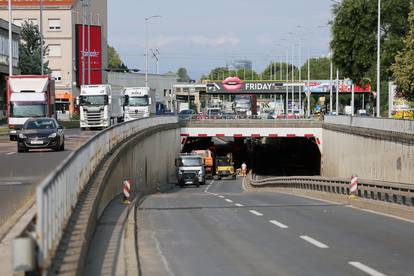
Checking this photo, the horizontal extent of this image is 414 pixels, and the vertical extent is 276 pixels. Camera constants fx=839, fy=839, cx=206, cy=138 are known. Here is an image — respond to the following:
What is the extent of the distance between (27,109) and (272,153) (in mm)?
69545

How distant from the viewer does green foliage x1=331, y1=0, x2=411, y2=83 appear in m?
64.1

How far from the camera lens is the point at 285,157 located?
111 metres

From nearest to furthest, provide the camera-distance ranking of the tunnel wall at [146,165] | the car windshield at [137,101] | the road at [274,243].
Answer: the road at [274,243] → the tunnel wall at [146,165] → the car windshield at [137,101]

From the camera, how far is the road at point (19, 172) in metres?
19.0

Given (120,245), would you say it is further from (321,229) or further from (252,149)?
(252,149)

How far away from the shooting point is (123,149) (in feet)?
101

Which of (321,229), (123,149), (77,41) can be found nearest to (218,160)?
(77,41)

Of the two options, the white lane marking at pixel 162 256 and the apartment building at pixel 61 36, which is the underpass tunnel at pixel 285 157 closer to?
the apartment building at pixel 61 36

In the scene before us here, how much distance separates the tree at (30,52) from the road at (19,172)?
48.6m

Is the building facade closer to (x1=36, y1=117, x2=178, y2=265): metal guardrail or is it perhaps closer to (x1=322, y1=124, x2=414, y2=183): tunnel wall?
(x1=322, y1=124, x2=414, y2=183): tunnel wall

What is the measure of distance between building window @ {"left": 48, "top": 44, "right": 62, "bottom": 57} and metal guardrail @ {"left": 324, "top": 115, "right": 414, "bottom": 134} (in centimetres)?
5414

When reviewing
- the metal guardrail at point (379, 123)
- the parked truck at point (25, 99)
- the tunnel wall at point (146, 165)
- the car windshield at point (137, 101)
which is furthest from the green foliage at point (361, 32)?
the parked truck at point (25, 99)

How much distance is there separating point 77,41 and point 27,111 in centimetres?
6571

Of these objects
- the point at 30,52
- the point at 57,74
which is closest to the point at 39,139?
the point at 30,52
